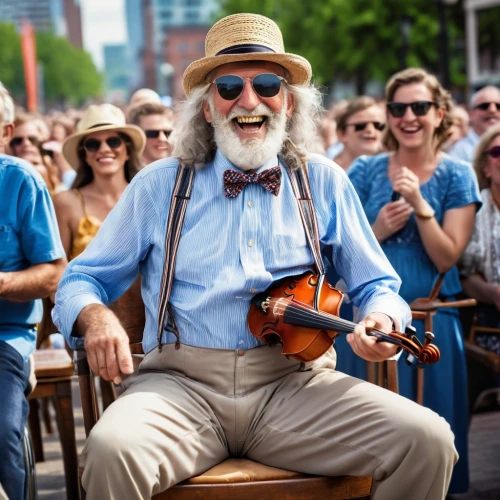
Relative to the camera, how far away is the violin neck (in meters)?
3.35

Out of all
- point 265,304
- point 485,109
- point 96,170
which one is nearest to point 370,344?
point 265,304

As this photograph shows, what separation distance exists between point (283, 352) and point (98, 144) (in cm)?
326

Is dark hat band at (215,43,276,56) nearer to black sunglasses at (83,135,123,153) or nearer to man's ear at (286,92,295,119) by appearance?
man's ear at (286,92,295,119)

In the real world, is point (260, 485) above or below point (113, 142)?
below

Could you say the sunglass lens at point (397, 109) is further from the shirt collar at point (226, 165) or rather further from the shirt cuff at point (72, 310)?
the shirt cuff at point (72, 310)

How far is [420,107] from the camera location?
17.9ft

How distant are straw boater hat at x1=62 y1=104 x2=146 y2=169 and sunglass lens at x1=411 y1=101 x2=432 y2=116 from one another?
71.4 inches

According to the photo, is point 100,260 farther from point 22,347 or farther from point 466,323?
point 466,323

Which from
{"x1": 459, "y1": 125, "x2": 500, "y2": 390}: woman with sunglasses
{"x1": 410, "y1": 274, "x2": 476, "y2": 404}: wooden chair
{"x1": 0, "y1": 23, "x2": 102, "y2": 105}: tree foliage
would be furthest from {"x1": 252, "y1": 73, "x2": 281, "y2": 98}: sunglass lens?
{"x1": 0, "y1": 23, "x2": 102, "y2": 105}: tree foliage

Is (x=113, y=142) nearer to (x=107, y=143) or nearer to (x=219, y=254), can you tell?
(x=107, y=143)

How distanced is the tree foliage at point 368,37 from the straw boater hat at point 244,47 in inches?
1290

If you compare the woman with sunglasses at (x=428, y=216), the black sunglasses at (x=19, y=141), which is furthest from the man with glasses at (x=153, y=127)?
the woman with sunglasses at (x=428, y=216)

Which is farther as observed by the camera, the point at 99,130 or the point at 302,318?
the point at 99,130

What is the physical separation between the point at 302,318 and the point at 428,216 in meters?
1.82
